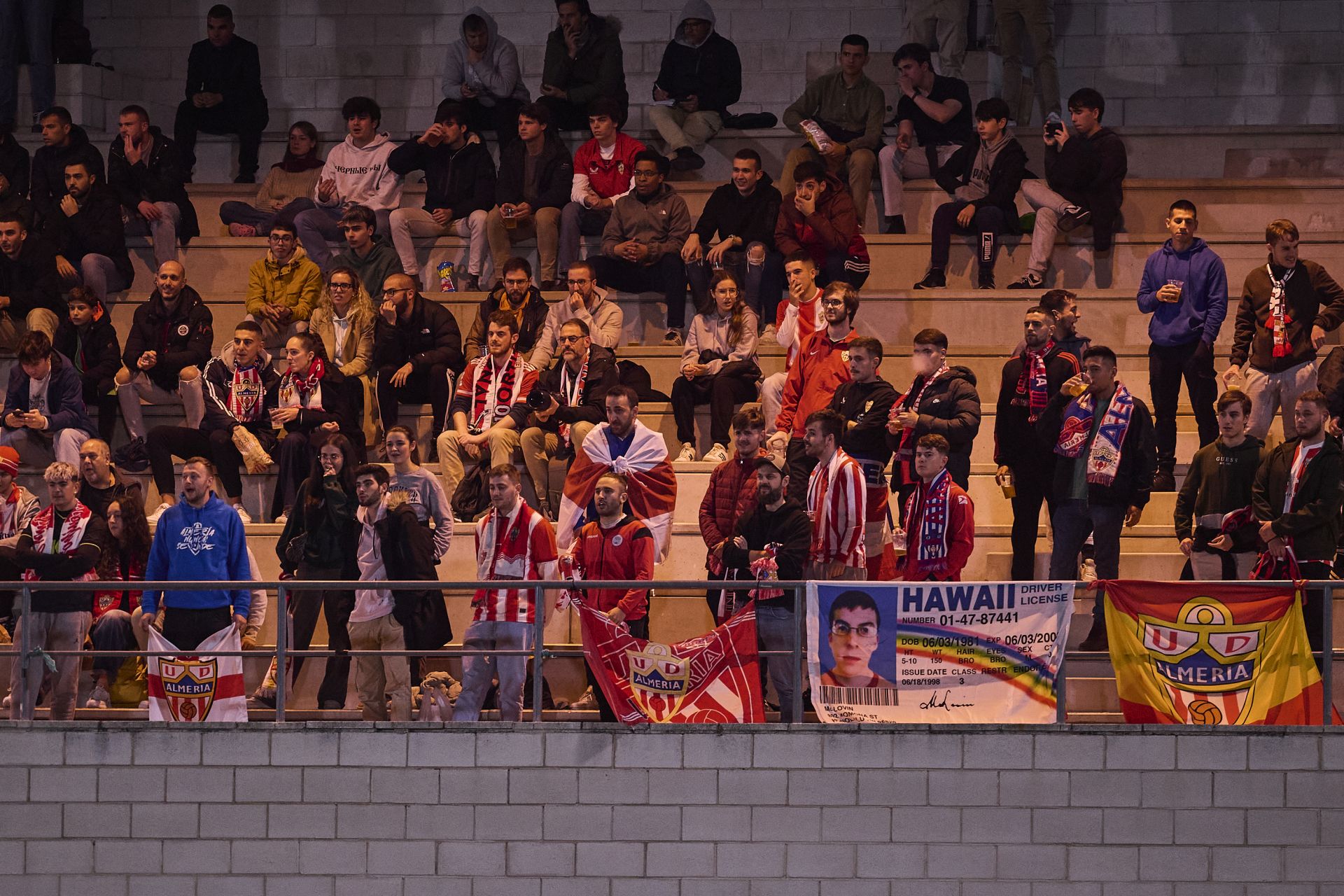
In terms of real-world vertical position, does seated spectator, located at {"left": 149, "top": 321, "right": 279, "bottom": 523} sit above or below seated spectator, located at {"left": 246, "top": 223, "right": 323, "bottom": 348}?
below

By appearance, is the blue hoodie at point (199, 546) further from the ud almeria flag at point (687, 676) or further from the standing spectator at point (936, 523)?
the standing spectator at point (936, 523)

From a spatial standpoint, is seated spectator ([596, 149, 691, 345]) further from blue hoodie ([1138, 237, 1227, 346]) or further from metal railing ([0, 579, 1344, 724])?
metal railing ([0, 579, 1344, 724])

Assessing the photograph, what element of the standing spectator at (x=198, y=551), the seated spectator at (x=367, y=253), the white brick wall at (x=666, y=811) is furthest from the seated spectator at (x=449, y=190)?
the white brick wall at (x=666, y=811)

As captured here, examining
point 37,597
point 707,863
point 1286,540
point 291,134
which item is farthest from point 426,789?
Result: point 291,134

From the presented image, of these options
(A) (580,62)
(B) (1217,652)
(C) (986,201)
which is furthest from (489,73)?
(B) (1217,652)

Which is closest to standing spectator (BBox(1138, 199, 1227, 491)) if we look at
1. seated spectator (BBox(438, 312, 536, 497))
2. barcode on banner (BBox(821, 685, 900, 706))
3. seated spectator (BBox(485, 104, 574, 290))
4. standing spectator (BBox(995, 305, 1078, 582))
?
standing spectator (BBox(995, 305, 1078, 582))

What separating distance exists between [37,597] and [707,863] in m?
4.30

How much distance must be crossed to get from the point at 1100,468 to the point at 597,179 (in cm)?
604

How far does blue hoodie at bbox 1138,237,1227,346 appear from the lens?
13273 millimetres

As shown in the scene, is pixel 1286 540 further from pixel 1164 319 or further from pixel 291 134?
pixel 291 134

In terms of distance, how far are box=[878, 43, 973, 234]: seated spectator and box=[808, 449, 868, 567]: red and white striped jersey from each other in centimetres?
596

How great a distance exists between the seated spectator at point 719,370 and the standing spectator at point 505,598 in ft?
8.62

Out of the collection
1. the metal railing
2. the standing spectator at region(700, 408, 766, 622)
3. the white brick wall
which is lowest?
the white brick wall

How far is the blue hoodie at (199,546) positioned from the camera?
11.3 m
